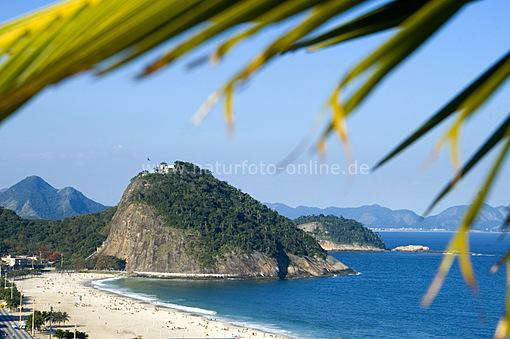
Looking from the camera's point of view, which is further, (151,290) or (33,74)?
(151,290)

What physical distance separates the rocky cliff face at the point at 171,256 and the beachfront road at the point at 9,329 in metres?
34.1

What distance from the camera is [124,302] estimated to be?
52.2 m

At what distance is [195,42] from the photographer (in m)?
0.53

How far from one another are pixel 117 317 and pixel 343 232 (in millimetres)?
98619

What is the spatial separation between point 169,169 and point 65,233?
2263 cm

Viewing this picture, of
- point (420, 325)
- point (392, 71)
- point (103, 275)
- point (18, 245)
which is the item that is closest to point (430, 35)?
point (392, 71)

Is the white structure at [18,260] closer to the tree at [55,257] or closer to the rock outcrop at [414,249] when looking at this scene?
the tree at [55,257]

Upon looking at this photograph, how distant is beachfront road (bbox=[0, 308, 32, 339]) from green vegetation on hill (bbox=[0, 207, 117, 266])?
4108 cm

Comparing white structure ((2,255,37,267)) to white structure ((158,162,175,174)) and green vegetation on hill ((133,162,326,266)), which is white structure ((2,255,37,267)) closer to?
green vegetation on hill ((133,162,326,266))

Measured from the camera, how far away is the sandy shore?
39875 mm

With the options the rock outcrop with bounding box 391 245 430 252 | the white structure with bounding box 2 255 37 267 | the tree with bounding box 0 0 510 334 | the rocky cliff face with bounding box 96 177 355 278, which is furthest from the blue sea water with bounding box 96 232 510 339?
the rock outcrop with bounding box 391 245 430 252

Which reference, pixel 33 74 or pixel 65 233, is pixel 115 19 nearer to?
pixel 33 74

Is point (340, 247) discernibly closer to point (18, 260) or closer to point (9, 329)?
point (18, 260)

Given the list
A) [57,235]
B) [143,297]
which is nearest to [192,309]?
[143,297]
